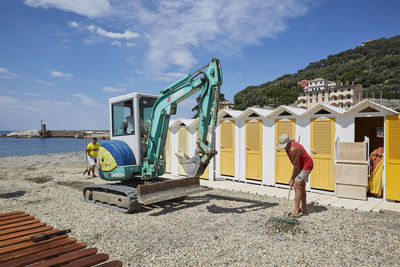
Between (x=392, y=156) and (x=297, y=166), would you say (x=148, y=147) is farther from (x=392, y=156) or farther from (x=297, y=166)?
(x=392, y=156)

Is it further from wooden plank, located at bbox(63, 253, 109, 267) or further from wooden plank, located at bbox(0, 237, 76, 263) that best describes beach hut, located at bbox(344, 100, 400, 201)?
wooden plank, located at bbox(0, 237, 76, 263)

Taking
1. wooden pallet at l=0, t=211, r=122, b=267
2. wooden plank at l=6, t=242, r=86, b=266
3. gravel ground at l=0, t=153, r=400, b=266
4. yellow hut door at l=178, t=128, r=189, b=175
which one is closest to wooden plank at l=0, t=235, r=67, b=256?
wooden pallet at l=0, t=211, r=122, b=267

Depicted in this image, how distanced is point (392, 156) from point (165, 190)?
5.77 meters

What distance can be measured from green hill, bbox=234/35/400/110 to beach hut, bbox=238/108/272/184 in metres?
61.3

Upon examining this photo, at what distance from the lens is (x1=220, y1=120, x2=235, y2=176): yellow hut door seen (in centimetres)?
1025

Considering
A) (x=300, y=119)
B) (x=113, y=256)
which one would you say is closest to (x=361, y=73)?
(x=300, y=119)

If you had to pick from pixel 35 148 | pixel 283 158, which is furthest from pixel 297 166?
pixel 35 148

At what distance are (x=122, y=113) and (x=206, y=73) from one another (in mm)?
2771

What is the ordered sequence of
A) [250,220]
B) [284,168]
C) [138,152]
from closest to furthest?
[250,220]
[138,152]
[284,168]

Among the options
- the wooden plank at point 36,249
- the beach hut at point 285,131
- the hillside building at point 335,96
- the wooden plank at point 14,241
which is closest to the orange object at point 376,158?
the beach hut at point 285,131

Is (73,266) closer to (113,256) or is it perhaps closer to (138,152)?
(113,256)

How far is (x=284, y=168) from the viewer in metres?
8.78

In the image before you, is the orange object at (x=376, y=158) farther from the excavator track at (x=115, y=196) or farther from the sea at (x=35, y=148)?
the sea at (x=35, y=148)

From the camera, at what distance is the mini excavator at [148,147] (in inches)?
223
